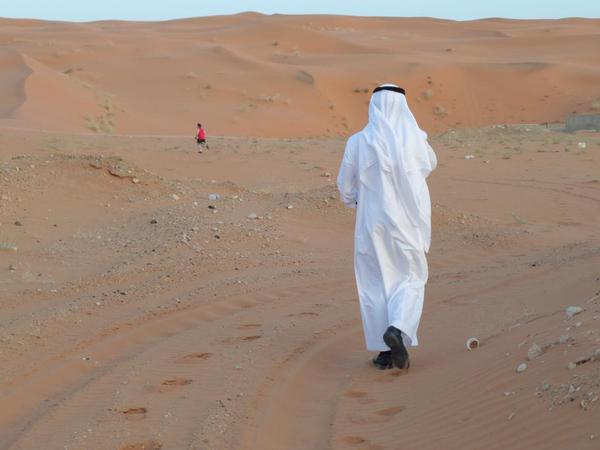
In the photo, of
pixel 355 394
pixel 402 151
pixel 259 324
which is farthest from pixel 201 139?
pixel 355 394

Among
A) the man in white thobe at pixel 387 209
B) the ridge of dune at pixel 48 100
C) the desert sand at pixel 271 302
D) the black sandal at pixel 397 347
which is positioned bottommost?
the ridge of dune at pixel 48 100

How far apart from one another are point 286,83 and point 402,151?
4212 cm

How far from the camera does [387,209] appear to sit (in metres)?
6.48

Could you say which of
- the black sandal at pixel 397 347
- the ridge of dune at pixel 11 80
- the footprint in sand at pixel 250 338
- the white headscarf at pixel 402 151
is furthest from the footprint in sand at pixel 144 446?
the ridge of dune at pixel 11 80

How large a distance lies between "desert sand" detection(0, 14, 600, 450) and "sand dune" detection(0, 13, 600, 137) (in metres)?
13.7

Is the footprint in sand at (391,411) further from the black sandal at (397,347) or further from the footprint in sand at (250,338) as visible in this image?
the footprint in sand at (250,338)

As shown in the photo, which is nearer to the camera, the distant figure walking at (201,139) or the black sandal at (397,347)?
the black sandal at (397,347)

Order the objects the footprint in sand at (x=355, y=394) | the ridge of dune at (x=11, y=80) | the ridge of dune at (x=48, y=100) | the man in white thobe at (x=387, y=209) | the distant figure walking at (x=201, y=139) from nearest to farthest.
→ the footprint in sand at (x=355, y=394), the man in white thobe at (x=387, y=209), the distant figure walking at (x=201, y=139), the ridge of dune at (x=48, y=100), the ridge of dune at (x=11, y=80)

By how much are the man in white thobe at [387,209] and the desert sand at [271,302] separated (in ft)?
1.47

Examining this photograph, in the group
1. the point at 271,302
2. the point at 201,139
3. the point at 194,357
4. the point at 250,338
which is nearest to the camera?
the point at 194,357

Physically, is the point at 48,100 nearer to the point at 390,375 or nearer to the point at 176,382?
the point at 176,382

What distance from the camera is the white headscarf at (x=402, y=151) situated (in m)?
6.49

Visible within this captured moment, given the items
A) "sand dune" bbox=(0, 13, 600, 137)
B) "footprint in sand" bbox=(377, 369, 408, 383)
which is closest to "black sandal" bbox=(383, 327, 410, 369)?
"footprint in sand" bbox=(377, 369, 408, 383)

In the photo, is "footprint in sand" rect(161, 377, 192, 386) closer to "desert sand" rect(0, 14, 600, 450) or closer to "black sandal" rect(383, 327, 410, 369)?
"desert sand" rect(0, 14, 600, 450)
